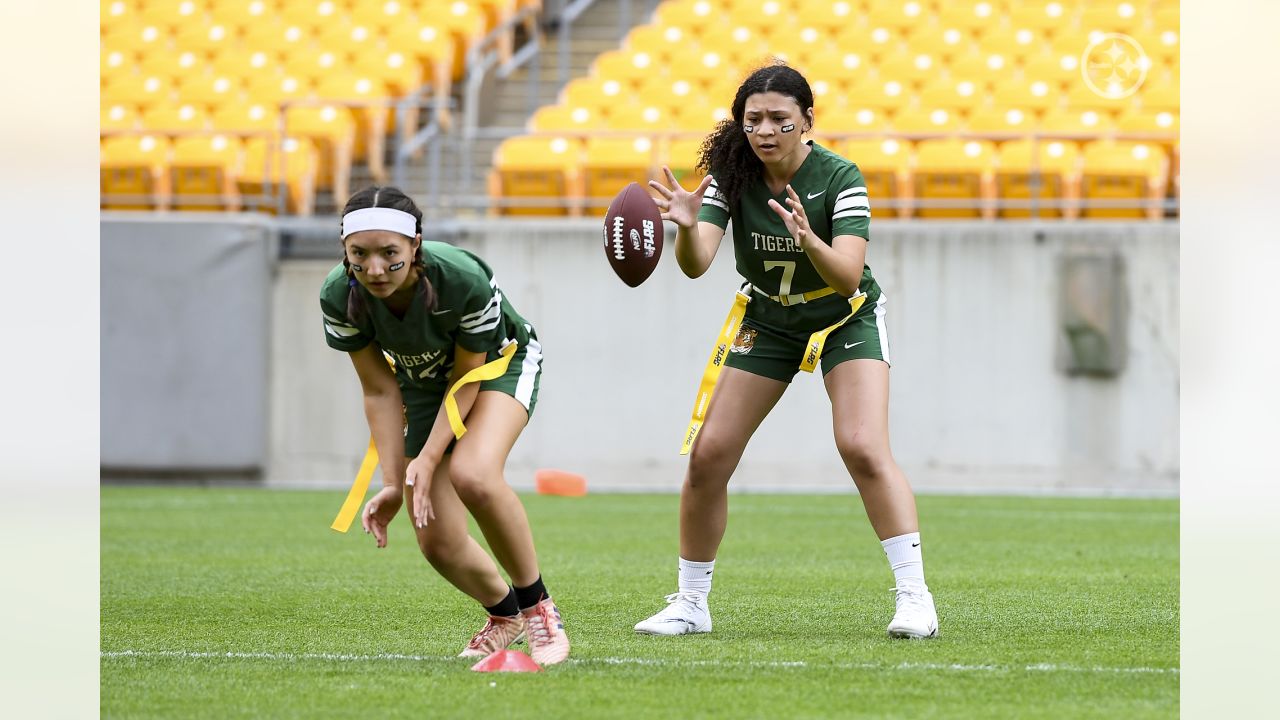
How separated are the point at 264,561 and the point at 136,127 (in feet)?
28.1

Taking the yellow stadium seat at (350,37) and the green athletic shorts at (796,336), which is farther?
the yellow stadium seat at (350,37)

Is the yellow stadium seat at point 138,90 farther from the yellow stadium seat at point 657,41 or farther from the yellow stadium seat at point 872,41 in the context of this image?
the yellow stadium seat at point 872,41

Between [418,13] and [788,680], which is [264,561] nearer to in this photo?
[788,680]

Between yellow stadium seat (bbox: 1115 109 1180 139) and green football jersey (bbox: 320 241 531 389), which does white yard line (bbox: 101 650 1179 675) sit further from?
yellow stadium seat (bbox: 1115 109 1180 139)

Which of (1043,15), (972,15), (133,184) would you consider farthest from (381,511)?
(1043,15)

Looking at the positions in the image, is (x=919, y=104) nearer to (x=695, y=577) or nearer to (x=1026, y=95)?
(x=1026, y=95)

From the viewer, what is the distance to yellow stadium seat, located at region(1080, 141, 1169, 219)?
12.9m

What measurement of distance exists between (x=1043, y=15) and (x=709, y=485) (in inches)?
469

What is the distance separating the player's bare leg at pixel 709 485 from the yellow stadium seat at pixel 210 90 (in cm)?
1128

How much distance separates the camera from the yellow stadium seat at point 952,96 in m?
14.7

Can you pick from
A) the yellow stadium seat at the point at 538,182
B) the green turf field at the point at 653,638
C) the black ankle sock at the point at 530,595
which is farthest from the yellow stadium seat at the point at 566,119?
the black ankle sock at the point at 530,595
